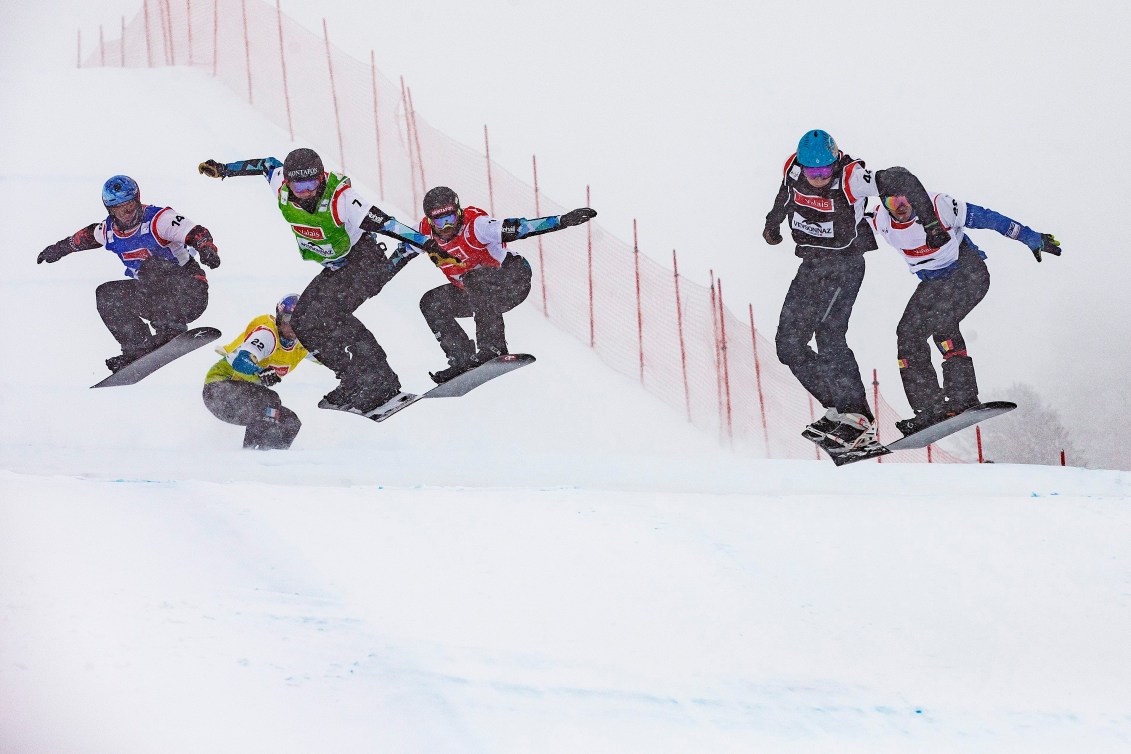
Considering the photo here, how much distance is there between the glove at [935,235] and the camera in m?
6.78

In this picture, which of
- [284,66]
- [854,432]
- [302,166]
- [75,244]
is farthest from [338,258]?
[284,66]

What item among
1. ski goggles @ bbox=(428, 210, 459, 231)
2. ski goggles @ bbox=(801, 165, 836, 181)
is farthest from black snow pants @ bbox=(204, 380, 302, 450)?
ski goggles @ bbox=(801, 165, 836, 181)

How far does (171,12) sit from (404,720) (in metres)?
19.1

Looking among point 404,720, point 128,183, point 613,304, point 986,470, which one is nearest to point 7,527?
point 404,720

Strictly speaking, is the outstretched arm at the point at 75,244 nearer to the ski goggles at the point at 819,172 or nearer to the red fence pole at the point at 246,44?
the ski goggles at the point at 819,172

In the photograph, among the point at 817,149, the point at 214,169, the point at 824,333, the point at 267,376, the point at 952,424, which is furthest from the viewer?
the point at 267,376

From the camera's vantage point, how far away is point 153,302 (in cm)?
825

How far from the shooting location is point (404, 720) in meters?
3.88

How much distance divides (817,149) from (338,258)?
10.9ft

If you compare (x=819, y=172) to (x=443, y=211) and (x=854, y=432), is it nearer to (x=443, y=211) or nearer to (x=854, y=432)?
(x=854, y=432)

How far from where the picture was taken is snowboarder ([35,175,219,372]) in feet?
26.6

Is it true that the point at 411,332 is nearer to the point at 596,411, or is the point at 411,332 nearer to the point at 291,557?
the point at 596,411

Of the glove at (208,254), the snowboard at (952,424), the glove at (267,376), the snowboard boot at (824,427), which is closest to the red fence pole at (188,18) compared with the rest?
the glove at (267,376)

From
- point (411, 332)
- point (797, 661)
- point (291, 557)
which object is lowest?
point (797, 661)
